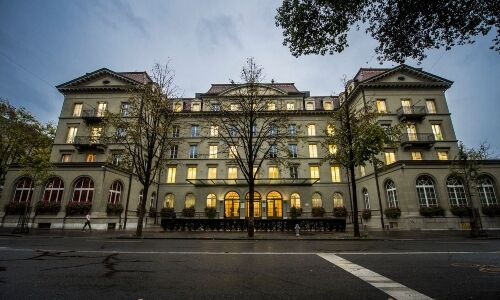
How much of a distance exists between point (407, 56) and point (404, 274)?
7.17 metres

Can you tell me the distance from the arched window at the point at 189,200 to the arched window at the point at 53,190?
14382mm

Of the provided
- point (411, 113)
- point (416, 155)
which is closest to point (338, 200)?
point (416, 155)

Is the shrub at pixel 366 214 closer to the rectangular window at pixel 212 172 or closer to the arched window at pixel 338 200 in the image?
the arched window at pixel 338 200

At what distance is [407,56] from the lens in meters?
8.56

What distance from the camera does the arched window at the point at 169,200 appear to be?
3441cm

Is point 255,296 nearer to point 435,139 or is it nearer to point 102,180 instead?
point 102,180

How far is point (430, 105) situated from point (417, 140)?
633 cm

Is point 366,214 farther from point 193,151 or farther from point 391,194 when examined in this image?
point 193,151

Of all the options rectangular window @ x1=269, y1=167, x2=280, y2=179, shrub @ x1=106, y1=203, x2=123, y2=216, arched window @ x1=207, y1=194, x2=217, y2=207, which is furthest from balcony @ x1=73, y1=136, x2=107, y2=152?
rectangular window @ x1=269, y1=167, x2=280, y2=179

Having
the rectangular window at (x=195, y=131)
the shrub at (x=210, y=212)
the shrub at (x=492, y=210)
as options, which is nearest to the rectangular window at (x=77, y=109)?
the rectangular window at (x=195, y=131)

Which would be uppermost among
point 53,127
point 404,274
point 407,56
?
point 53,127

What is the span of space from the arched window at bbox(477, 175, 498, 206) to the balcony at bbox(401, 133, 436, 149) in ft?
20.6

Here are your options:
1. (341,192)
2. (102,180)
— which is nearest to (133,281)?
(102,180)

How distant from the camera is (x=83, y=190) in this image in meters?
24.3
